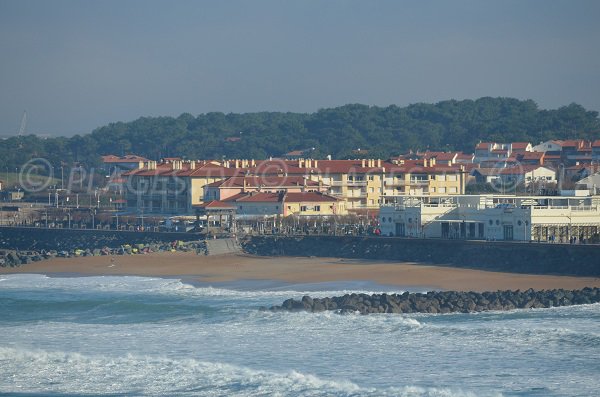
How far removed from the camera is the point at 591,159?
281ft

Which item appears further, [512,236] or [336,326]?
[512,236]

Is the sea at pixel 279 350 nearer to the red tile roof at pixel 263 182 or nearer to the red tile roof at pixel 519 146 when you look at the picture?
the red tile roof at pixel 263 182

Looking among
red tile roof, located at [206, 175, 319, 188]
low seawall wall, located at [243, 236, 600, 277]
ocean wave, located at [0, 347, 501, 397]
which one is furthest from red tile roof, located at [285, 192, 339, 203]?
ocean wave, located at [0, 347, 501, 397]

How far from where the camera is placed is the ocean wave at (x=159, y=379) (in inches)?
835

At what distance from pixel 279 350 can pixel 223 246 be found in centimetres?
2327

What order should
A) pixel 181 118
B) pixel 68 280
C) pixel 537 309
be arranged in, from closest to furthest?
pixel 537 309 → pixel 68 280 → pixel 181 118

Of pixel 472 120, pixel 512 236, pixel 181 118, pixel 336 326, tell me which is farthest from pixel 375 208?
pixel 181 118

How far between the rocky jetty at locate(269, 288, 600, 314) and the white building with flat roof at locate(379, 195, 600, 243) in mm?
9041

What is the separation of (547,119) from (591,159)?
26.6 m

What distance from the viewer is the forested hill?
110438mm

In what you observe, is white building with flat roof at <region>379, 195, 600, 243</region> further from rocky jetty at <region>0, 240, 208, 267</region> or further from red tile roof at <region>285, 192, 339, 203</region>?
rocky jetty at <region>0, 240, 208, 267</region>

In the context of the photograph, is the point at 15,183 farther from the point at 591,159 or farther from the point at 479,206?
the point at 479,206

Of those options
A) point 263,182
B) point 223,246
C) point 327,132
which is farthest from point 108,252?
point 327,132

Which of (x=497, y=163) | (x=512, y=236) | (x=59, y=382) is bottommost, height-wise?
(x=59, y=382)
